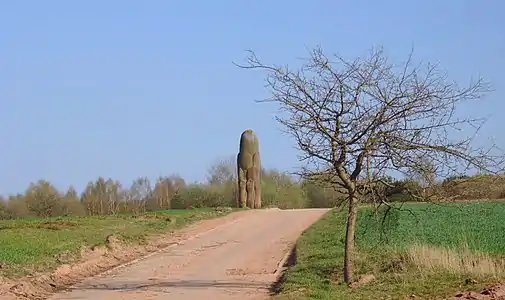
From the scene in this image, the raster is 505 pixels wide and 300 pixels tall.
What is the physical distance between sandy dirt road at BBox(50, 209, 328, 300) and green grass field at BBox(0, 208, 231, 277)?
1.88 meters

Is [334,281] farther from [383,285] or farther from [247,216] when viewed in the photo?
[247,216]

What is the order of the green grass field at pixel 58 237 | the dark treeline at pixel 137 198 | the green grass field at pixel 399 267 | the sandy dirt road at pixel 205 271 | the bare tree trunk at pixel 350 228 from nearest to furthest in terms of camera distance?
the green grass field at pixel 399 267, the bare tree trunk at pixel 350 228, the sandy dirt road at pixel 205 271, the green grass field at pixel 58 237, the dark treeline at pixel 137 198

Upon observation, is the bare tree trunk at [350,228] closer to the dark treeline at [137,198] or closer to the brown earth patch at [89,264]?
the brown earth patch at [89,264]

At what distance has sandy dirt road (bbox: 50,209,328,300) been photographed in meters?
17.7

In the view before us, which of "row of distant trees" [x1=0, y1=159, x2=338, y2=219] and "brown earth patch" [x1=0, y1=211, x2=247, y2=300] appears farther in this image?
"row of distant trees" [x1=0, y1=159, x2=338, y2=219]

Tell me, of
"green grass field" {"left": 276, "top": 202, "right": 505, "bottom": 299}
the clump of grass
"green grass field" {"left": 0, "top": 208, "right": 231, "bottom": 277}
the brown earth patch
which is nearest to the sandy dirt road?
the brown earth patch

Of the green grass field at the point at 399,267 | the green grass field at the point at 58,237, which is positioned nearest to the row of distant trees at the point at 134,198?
the green grass field at the point at 58,237

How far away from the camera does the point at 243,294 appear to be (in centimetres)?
1741

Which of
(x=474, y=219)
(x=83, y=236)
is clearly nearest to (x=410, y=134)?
(x=83, y=236)

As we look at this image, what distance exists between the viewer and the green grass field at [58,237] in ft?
70.1

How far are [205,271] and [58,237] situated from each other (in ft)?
33.4

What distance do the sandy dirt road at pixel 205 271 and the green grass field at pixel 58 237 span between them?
1.88 m

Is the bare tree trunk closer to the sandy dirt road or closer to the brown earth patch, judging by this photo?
the sandy dirt road

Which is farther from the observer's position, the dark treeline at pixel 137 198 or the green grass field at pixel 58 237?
the dark treeline at pixel 137 198
